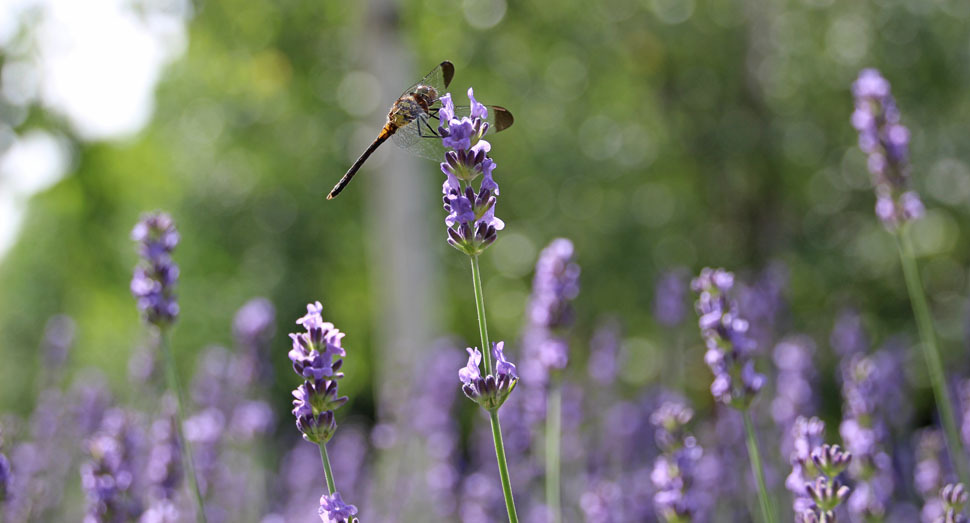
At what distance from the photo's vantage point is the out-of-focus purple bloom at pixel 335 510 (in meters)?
1.76

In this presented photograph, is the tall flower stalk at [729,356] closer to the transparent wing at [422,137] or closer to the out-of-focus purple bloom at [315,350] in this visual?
the transparent wing at [422,137]

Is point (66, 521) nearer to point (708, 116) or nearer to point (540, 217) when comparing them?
point (540, 217)

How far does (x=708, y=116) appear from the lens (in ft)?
51.3

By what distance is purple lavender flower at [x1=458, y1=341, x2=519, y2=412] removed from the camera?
1.89 m

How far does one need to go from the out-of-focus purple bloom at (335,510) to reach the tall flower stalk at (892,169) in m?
2.04

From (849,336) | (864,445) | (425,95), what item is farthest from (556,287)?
(849,336)

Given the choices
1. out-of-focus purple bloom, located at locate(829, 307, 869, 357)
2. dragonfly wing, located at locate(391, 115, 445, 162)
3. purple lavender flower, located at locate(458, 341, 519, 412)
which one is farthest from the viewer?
out-of-focus purple bloom, located at locate(829, 307, 869, 357)

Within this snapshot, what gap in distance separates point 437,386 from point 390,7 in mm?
6465

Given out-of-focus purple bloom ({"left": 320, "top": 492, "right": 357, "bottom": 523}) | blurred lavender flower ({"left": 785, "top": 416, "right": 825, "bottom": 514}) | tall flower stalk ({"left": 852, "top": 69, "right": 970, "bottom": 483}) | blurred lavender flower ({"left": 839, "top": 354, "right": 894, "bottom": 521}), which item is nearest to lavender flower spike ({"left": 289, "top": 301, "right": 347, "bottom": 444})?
out-of-focus purple bloom ({"left": 320, "top": 492, "right": 357, "bottom": 523})

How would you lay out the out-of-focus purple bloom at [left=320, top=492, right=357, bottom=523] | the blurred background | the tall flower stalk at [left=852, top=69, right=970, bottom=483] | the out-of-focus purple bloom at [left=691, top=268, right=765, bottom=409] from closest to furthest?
the out-of-focus purple bloom at [left=320, top=492, right=357, bottom=523] < the out-of-focus purple bloom at [left=691, top=268, right=765, bottom=409] < the tall flower stalk at [left=852, top=69, right=970, bottom=483] < the blurred background

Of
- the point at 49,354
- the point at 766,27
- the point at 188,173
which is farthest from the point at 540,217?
the point at 49,354

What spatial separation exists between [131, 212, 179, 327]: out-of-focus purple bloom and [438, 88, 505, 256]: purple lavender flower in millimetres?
1120

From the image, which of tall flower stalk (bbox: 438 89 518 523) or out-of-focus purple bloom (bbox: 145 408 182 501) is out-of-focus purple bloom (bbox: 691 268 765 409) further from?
out-of-focus purple bloom (bbox: 145 408 182 501)

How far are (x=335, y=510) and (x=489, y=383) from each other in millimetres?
386
